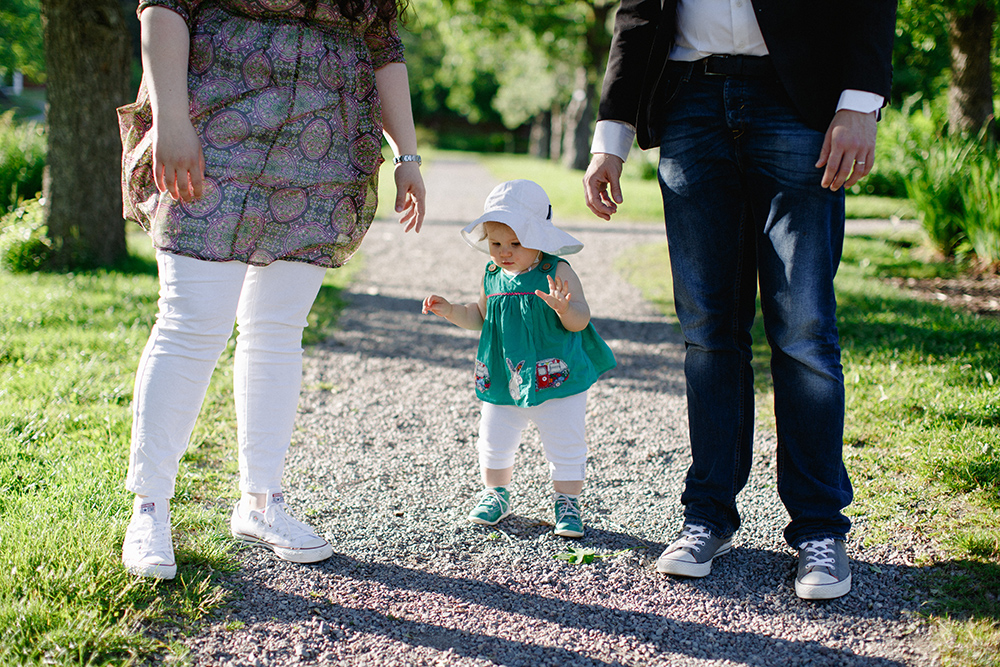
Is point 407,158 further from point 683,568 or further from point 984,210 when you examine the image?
point 984,210

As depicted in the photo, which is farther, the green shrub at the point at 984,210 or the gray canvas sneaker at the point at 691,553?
the green shrub at the point at 984,210

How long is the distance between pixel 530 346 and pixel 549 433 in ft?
1.05

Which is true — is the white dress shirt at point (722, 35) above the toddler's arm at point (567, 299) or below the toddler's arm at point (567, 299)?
above

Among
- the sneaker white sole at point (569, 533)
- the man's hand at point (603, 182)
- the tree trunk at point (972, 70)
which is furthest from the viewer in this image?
the tree trunk at point (972, 70)

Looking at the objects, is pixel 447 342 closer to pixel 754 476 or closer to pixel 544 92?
pixel 754 476

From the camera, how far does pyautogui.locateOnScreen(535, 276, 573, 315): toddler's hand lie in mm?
2518

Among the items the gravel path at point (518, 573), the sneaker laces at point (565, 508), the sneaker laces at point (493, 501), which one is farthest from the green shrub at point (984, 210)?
the sneaker laces at point (493, 501)

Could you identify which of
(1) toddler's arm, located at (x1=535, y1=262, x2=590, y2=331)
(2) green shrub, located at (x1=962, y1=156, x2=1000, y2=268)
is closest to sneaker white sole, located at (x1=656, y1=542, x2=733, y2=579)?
(1) toddler's arm, located at (x1=535, y1=262, x2=590, y2=331)

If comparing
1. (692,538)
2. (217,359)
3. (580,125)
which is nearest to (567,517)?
(692,538)

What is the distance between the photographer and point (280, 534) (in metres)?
2.47

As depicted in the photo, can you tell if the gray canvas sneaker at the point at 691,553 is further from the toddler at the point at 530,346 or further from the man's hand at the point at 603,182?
the man's hand at the point at 603,182

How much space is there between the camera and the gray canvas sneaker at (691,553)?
2420 millimetres

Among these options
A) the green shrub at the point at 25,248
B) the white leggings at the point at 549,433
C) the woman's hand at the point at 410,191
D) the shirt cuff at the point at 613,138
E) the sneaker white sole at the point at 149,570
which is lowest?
the sneaker white sole at the point at 149,570

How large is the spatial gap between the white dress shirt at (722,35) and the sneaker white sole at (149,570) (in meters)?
2.14
